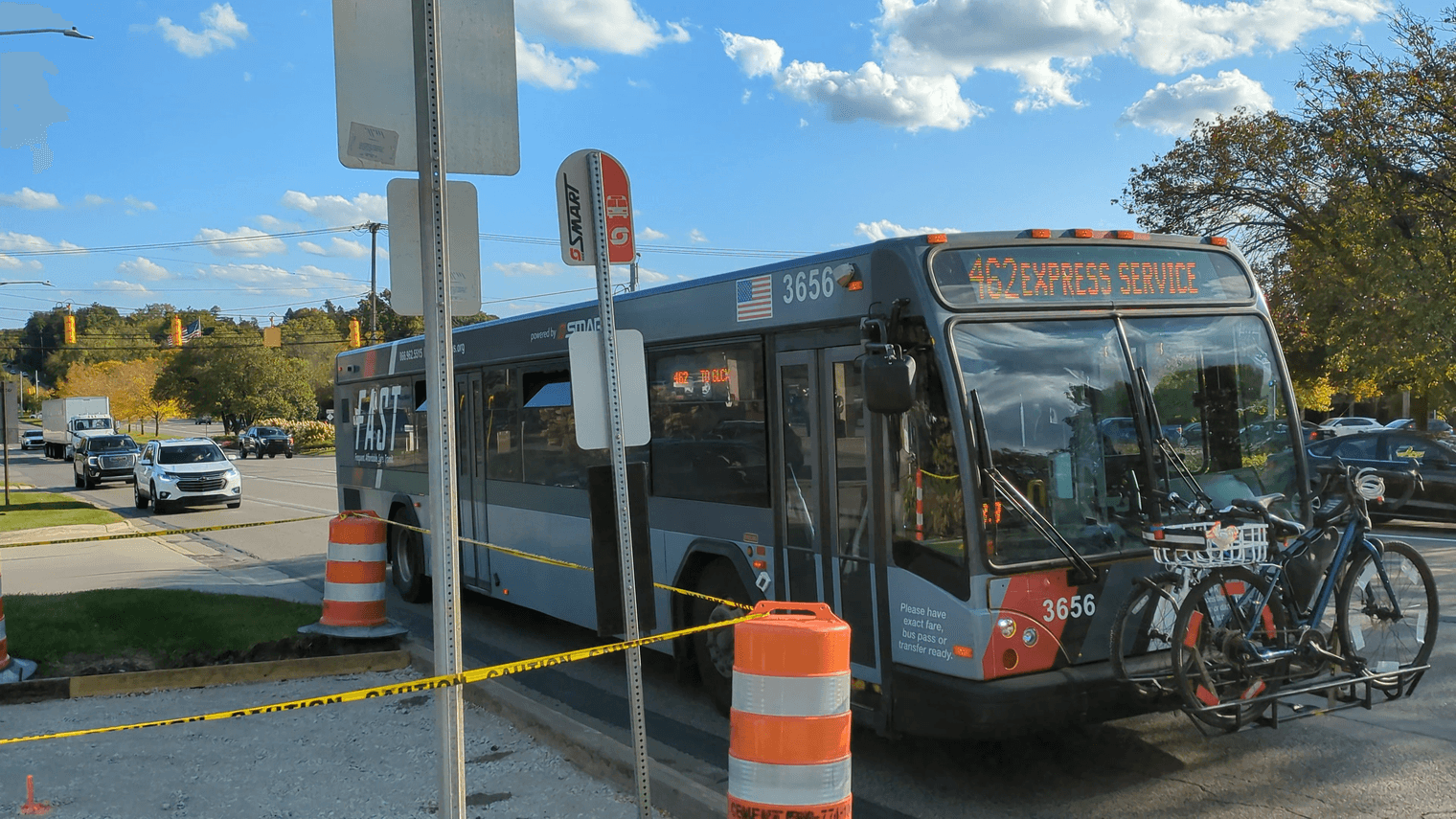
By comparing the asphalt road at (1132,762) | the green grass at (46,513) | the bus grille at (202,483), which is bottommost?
the asphalt road at (1132,762)

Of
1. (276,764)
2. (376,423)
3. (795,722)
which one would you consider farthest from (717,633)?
(376,423)

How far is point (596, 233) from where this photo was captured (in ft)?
15.0

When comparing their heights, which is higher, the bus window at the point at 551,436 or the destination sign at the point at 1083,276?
the destination sign at the point at 1083,276

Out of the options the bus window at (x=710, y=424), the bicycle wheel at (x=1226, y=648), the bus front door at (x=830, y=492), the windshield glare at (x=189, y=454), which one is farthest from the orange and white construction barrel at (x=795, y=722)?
the windshield glare at (x=189, y=454)

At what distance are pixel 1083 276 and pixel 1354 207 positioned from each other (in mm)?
19569

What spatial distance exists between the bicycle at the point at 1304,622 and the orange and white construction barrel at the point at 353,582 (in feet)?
21.0

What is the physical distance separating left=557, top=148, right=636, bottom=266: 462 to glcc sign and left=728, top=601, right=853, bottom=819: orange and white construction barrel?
169 centimetres

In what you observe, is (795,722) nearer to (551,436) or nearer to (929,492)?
(929,492)

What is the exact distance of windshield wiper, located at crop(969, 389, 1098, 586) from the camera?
18.0ft

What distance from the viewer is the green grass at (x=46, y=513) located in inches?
932

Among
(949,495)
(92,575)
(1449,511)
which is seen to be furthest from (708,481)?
(1449,511)

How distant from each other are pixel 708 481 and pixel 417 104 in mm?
4200

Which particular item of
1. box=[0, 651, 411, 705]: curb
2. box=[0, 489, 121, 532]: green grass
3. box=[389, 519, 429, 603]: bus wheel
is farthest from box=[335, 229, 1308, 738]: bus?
box=[0, 489, 121, 532]: green grass

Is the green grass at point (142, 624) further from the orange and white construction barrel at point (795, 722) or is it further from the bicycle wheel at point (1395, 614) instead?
the bicycle wheel at point (1395, 614)
